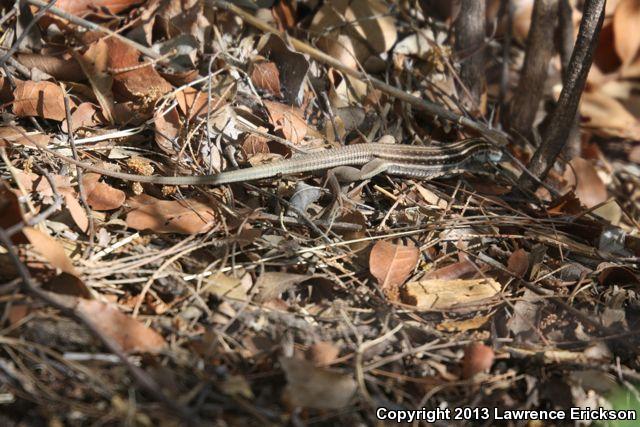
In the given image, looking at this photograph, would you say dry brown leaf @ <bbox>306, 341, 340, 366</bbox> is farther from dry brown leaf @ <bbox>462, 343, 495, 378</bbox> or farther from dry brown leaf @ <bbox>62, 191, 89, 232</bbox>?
dry brown leaf @ <bbox>62, 191, 89, 232</bbox>

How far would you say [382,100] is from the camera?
4047 mm

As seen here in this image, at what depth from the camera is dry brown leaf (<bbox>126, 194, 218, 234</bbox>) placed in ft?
8.93

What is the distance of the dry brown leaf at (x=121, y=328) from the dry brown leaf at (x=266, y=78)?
2014 mm

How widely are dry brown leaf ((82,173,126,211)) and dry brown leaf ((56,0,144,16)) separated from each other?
1314mm

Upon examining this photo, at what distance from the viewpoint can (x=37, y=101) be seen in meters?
3.16

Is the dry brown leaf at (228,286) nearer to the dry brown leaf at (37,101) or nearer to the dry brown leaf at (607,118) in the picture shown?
the dry brown leaf at (37,101)

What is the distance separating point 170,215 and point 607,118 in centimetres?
410

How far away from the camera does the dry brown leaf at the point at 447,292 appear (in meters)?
2.71

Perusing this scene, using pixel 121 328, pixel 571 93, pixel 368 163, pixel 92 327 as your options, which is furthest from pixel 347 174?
pixel 92 327

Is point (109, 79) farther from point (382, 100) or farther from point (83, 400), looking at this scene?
point (83, 400)

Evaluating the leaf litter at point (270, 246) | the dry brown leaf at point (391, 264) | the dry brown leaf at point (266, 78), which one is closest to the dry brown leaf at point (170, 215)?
the leaf litter at point (270, 246)

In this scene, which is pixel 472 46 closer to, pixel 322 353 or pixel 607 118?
pixel 607 118

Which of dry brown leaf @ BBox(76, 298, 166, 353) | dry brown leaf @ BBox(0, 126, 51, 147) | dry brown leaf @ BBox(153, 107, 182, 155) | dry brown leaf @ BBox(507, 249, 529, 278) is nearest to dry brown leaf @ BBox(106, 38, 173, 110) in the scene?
dry brown leaf @ BBox(153, 107, 182, 155)

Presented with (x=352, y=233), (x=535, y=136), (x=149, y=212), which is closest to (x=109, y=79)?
A: (x=149, y=212)
